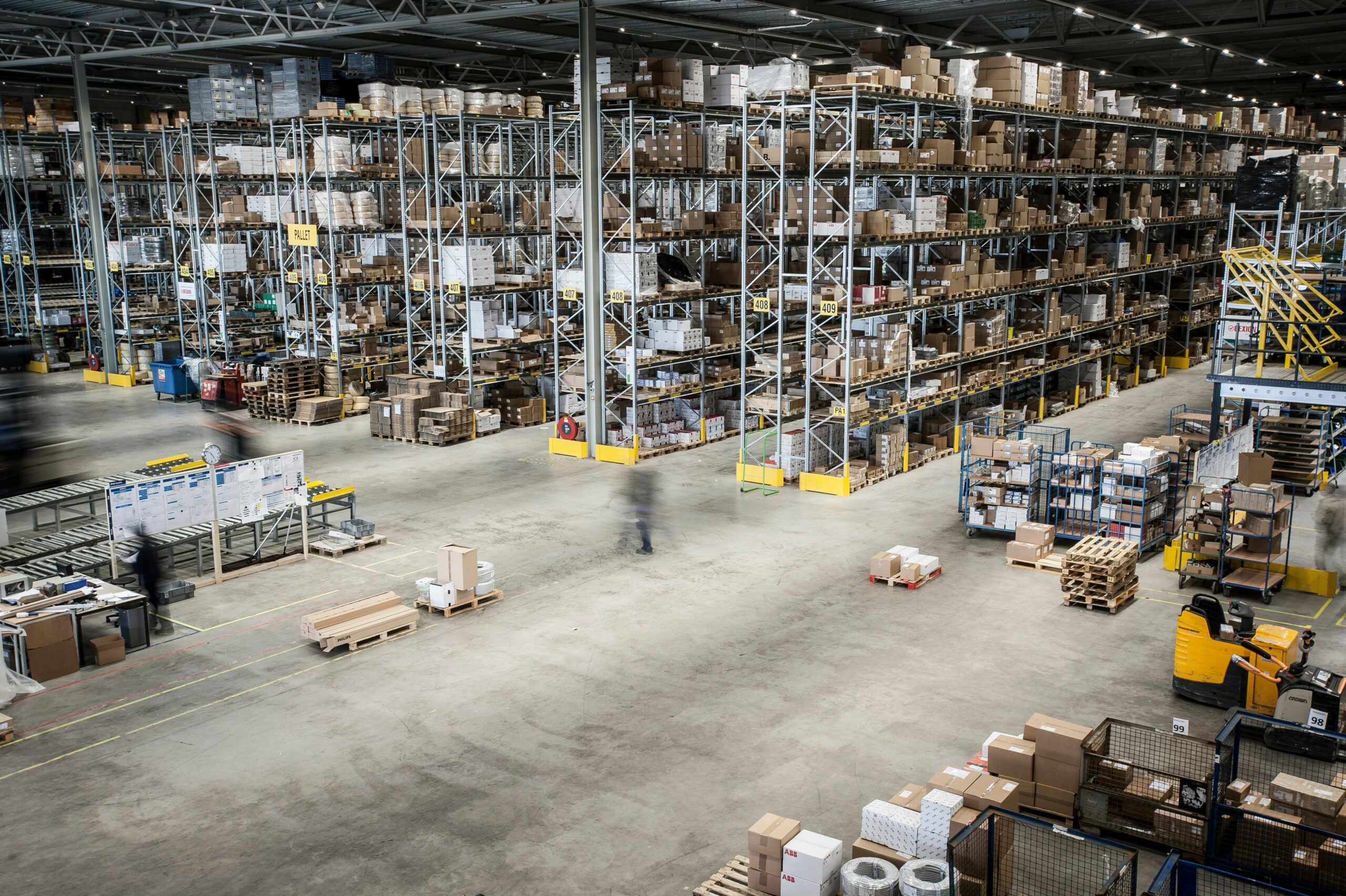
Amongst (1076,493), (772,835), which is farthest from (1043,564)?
(772,835)

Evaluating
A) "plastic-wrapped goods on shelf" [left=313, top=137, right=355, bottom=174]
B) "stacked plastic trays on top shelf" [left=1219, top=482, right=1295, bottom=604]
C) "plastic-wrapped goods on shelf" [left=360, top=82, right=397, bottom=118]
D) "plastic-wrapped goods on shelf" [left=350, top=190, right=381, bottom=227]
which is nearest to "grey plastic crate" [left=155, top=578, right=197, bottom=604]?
"stacked plastic trays on top shelf" [left=1219, top=482, right=1295, bottom=604]

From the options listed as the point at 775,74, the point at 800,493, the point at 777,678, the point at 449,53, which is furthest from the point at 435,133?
the point at 777,678

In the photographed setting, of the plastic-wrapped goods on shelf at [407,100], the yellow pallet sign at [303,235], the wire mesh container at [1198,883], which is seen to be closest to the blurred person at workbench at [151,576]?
the wire mesh container at [1198,883]

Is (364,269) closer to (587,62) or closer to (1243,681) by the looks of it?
(587,62)

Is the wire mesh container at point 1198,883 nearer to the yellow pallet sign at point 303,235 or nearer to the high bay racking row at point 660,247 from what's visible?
the high bay racking row at point 660,247

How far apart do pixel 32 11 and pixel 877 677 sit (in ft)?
73.0

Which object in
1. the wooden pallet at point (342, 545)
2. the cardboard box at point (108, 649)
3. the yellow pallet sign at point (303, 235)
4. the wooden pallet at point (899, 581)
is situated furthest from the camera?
the yellow pallet sign at point (303, 235)

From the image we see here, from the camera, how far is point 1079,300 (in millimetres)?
22734

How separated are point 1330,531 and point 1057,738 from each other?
5979 millimetres

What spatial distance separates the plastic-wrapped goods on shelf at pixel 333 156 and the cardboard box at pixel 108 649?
1343 cm

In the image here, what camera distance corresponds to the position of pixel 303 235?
21375 mm

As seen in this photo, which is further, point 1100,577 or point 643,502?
point 643,502

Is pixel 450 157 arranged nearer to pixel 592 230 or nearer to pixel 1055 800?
pixel 592 230

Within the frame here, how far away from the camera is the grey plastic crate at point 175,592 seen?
11016 millimetres
